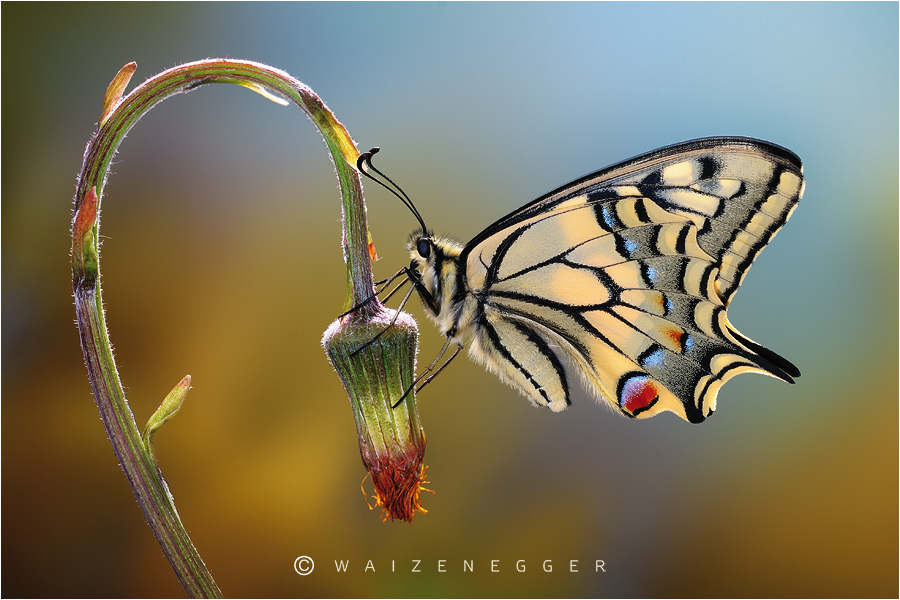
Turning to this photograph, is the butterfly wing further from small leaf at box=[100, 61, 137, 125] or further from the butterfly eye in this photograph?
small leaf at box=[100, 61, 137, 125]

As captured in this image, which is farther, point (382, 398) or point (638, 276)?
point (638, 276)

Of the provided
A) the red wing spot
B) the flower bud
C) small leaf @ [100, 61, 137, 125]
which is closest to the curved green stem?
small leaf @ [100, 61, 137, 125]

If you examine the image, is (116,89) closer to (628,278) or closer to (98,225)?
(98,225)

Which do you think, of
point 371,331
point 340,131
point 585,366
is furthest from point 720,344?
point 340,131

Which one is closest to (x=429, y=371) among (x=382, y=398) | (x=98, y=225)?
(x=382, y=398)

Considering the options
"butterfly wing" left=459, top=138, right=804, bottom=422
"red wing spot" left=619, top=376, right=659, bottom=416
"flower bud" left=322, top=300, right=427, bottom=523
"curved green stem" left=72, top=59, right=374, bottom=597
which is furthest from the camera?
"red wing spot" left=619, top=376, right=659, bottom=416

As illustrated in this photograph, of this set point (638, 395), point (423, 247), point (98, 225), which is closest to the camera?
point (98, 225)
